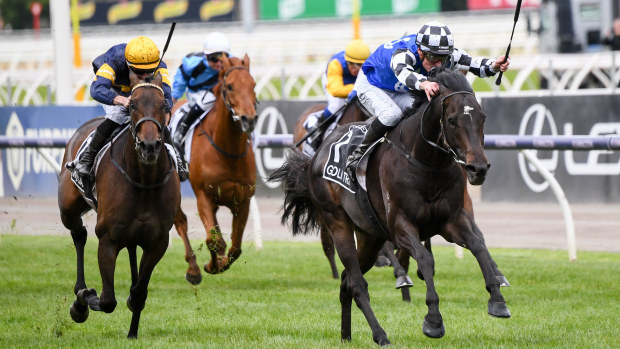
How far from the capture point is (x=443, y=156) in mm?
6594

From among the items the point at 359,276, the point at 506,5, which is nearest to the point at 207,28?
the point at 506,5

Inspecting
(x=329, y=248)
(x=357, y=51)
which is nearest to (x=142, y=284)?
(x=329, y=248)

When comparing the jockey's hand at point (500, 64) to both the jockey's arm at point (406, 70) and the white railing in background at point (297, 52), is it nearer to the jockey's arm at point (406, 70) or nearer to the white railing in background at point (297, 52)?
the jockey's arm at point (406, 70)

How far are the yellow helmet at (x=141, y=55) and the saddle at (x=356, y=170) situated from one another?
1367 millimetres

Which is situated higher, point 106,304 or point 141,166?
point 141,166

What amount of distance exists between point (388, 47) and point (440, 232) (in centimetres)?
170

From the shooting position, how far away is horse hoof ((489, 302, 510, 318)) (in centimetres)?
611

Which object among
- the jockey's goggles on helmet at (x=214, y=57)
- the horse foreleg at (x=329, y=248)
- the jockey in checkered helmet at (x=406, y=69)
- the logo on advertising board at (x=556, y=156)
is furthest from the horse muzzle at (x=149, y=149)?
the logo on advertising board at (x=556, y=156)

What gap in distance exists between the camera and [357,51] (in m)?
10.7

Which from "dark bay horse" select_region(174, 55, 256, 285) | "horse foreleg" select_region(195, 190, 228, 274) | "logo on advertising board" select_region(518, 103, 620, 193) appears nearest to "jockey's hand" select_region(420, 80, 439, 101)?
"horse foreleg" select_region(195, 190, 228, 274)

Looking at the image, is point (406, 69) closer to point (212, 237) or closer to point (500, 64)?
point (500, 64)

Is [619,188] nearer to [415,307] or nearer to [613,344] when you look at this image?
[415,307]

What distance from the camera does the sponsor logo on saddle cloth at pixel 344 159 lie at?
7.23 metres

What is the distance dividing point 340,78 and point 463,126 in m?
4.95
